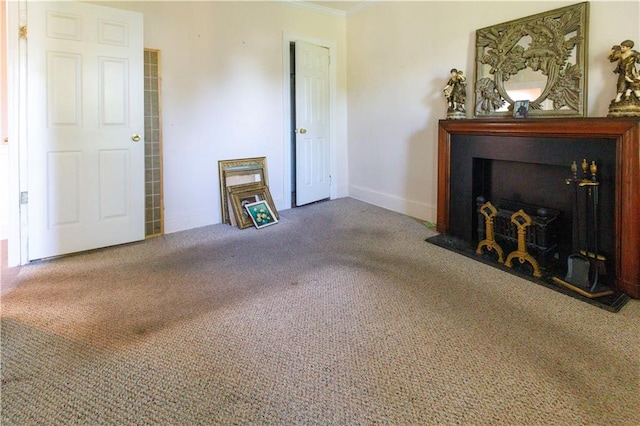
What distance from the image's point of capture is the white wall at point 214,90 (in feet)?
11.8

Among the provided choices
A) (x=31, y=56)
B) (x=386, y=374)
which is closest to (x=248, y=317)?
(x=386, y=374)

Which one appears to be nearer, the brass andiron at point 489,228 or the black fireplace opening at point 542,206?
the black fireplace opening at point 542,206

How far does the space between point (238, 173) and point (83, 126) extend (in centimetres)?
156

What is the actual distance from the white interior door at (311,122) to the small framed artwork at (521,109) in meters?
2.46

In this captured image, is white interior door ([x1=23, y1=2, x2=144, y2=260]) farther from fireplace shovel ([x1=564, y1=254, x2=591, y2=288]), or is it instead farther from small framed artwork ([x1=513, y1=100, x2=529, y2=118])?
fireplace shovel ([x1=564, y1=254, x2=591, y2=288])

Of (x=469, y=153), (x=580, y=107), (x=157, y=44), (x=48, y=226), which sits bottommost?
(x=48, y=226)

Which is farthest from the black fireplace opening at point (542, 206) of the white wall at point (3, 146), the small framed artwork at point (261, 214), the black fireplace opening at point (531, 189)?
the white wall at point (3, 146)

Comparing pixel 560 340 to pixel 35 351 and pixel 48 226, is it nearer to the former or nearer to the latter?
pixel 35 351

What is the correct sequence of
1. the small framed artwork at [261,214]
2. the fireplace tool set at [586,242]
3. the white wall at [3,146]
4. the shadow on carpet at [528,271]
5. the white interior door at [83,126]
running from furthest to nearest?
the small framed artwork at [261,214]
the white wall at [3,146]
the white interior door at [83,126]
the fireplace tool set at [586,242]
the shadow on carpet at [528,271]

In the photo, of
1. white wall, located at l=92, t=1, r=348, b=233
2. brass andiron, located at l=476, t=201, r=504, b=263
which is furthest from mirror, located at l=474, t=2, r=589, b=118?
white wall, located at l=92, t=1, r=348, b=233

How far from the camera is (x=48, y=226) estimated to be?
118 inches

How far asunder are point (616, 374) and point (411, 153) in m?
2.96

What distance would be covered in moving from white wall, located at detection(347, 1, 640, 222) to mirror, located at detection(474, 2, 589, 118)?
3.0 inches

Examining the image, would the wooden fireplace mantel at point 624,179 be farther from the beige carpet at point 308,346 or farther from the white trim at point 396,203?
the white trim at point 396,203
